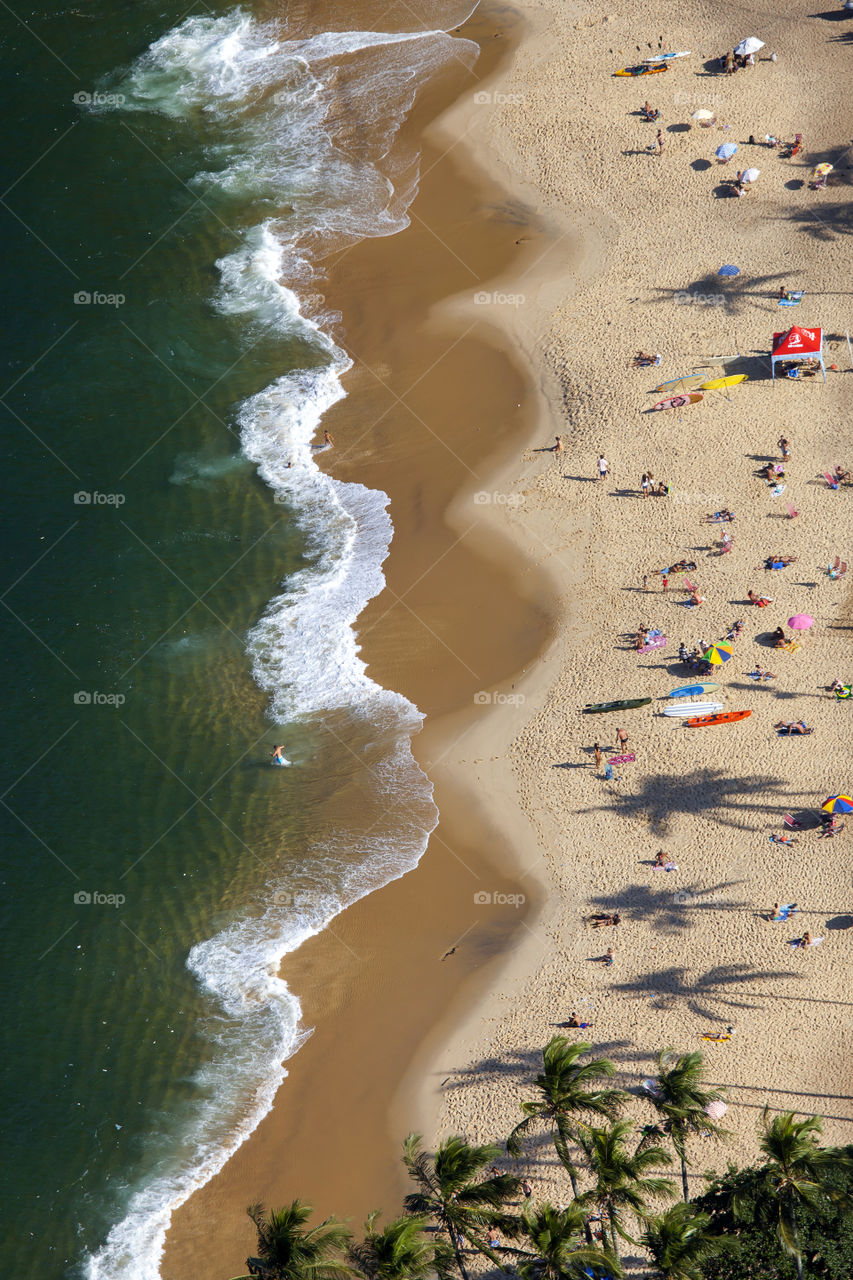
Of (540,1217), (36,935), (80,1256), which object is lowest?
(80,1256)

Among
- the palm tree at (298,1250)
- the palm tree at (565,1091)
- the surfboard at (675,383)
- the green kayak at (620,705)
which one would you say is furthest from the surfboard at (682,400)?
the palm tree at (298,1250)

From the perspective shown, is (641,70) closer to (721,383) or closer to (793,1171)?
(721,383)

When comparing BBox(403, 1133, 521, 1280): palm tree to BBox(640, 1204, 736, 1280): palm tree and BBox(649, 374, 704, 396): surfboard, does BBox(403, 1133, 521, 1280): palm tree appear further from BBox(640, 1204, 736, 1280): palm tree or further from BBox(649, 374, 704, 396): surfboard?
BBox(649, 374, 704, 396): surfboard

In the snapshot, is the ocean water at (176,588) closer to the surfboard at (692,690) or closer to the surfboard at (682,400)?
the surfboard at (692,690)

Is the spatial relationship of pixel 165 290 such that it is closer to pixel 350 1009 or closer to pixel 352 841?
pixel 352 841

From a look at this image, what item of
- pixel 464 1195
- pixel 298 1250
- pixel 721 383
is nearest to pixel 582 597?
pixel 721 383

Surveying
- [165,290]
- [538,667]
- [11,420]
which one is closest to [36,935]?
[538,667]

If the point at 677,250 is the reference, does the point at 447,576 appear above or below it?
below

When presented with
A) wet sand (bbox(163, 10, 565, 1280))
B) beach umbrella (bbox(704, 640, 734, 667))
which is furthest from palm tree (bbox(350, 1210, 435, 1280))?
beach umbrella (bbox(704, 640, 734, 667))
